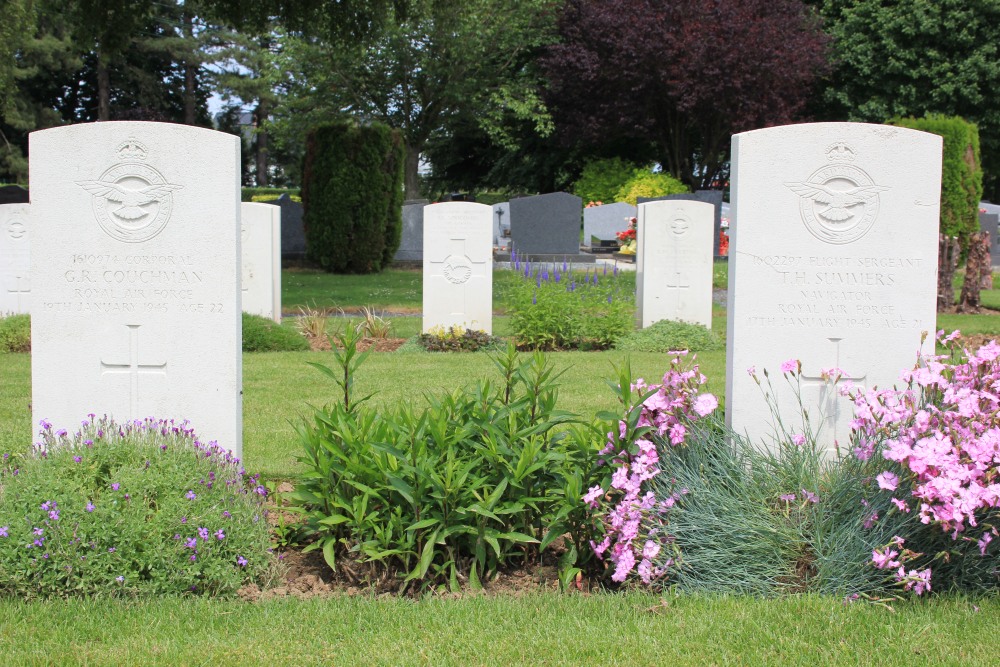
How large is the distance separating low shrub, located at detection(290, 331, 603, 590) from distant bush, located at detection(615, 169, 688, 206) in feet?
90.9

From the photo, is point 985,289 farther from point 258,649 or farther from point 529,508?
point 258,649

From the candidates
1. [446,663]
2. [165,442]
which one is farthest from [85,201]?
[446,663]

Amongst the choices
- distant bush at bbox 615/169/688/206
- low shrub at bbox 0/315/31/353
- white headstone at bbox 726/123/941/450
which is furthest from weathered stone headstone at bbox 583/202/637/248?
white headstone at bbox 726/123/941/450

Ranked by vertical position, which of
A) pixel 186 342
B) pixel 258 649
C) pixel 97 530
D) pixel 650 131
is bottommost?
pixel 258 649

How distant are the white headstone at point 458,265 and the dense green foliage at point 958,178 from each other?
28.5ft

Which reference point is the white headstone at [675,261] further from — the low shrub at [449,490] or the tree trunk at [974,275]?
the low shrub at [449,490]

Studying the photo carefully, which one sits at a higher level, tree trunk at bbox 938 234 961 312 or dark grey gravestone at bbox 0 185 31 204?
dark grey gravestone at bbox 0 185 31 204

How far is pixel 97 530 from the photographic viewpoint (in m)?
3.69

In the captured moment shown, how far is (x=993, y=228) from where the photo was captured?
22.7 meters

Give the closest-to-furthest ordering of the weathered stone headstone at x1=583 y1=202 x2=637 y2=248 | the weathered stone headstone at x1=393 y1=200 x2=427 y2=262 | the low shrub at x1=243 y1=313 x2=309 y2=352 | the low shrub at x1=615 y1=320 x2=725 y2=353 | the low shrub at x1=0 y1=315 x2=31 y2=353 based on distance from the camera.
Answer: the low shrub at x1=0 y1=315 x2=31 y2=353, the low shrub at x1=243 y1=313 x2=309 y2=352, the low shrub at x1=615 y1=320 x2=725 y2=353, the weathered stone headstone at x1=393 y1=200 x2=427 y2=262, the weathered stone headstone at x1=583 y1=202 x2=637 y2=248

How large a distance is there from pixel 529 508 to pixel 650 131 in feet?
102

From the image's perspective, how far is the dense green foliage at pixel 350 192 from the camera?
20422 millimetres

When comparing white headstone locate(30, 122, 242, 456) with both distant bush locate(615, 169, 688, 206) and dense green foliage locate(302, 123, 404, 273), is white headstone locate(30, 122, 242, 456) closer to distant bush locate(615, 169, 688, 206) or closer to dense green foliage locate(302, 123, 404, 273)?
dense green foliage locate(302, 123, 404, 273)

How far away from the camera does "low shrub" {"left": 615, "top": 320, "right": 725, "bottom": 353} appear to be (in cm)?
1110
